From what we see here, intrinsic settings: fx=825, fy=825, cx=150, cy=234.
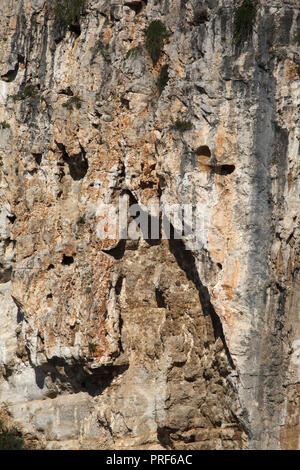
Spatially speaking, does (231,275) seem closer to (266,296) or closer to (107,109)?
(266,296)

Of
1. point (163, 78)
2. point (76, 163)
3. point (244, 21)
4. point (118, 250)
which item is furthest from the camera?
point (76, 163)

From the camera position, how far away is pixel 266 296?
676 inches

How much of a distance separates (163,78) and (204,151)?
2242 mm

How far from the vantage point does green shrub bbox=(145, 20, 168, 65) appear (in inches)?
746

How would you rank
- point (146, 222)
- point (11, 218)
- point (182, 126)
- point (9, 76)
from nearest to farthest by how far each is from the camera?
point (182, 126) → point (146, 222) → point (11, 218) → point (9, 76)

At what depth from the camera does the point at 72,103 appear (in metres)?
20.1

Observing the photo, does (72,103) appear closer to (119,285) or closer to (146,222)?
A: (146,222)

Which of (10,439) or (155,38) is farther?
(10,439)

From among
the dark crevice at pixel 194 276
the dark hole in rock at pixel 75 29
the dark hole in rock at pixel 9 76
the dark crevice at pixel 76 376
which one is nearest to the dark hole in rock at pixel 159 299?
the dark crevice at pixel 194 276

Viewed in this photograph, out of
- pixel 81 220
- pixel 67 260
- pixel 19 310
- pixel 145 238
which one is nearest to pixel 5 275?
pixel 19 310

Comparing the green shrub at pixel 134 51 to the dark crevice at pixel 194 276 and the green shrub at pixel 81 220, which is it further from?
the dark crevice at pixel 194 276

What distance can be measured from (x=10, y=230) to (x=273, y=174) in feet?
25.9

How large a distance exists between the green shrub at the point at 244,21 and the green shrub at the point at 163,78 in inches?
78.4

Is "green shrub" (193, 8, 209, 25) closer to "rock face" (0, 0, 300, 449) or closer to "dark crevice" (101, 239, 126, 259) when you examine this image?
"rock face" (0, 0, 300, 449)
